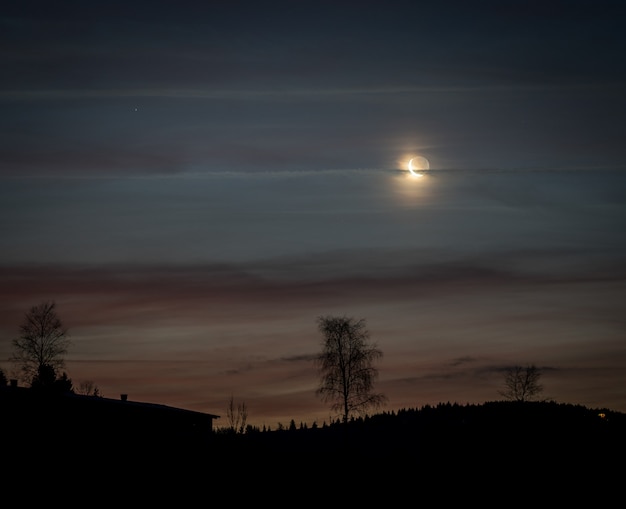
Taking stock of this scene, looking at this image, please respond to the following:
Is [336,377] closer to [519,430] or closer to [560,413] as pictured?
[519,430]

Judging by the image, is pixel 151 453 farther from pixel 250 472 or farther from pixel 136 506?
pixel 136 506

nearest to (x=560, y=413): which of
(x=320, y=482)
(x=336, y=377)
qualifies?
(x=336, y=377)

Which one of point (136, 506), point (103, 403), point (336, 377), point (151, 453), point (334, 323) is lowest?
point (136, 506)

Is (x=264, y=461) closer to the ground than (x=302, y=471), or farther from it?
farther from it

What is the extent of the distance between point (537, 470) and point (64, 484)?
35.8 metres

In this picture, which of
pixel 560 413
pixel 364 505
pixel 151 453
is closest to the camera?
pixel 364 505

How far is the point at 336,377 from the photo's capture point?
80.2 meters

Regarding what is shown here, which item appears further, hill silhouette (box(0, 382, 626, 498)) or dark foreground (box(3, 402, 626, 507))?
hill silhouette (box(0, 382, 626, 498))

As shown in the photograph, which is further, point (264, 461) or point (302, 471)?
point (264, 461)

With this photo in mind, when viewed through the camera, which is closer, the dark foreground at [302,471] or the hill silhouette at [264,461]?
the dark foreground at [302,471]

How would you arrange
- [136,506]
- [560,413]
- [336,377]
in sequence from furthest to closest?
[560,413]
[336,377]
[136,506]

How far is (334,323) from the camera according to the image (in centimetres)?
8069

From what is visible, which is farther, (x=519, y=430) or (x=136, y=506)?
(x=519, y=430)

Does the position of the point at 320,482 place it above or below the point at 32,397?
below
